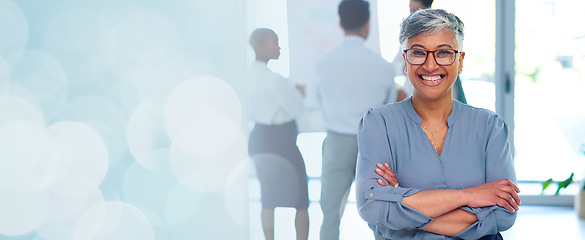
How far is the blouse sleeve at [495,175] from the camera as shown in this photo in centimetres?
136

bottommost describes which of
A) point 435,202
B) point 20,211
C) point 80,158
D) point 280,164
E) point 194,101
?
point 20,211

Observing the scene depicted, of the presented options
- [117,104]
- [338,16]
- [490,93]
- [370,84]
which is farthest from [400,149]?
[490,93]

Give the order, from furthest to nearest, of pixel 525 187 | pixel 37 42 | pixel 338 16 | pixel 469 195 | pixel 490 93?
pixel 525 187, pixel 490 93, pixel 338 16, pixel 37 42, pixel 469 195

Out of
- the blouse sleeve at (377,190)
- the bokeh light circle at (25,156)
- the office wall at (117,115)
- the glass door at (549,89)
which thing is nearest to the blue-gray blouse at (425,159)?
the blouse sleeve at (377,190)

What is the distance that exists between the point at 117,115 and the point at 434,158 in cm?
164

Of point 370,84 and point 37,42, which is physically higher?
point 37,42

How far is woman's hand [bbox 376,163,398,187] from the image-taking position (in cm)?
140

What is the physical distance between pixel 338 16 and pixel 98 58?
1178 mm

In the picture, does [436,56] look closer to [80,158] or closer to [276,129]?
[276,129]

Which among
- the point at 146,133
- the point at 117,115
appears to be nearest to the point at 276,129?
the point at 146,133

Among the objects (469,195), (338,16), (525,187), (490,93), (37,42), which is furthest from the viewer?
(525,187)

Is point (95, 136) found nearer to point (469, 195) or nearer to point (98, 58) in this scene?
point (98, 58)

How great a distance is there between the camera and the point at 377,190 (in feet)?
4.55

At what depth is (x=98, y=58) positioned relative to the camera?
2.48 metres
